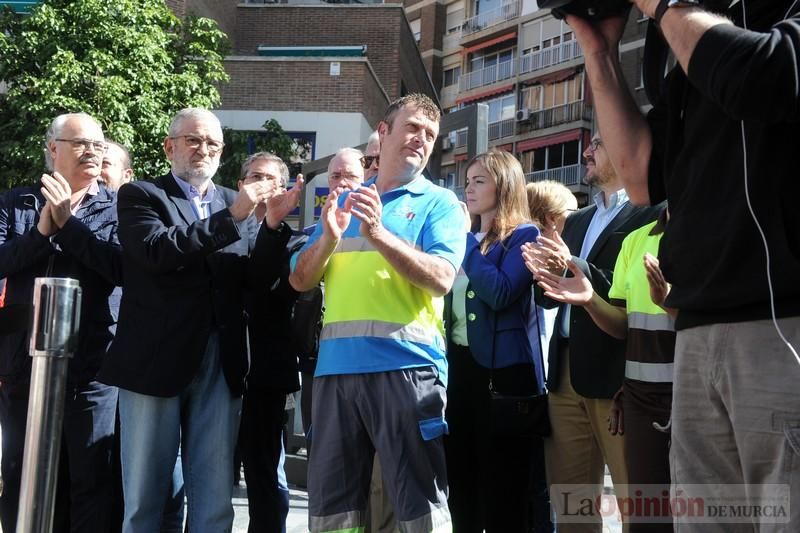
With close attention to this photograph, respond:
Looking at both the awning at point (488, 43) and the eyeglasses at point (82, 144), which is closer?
the eyeglasses at point (82, 144)

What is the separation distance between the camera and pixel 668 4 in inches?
74.1

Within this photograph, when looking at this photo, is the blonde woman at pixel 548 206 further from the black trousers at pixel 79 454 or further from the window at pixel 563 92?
the window at pixel 563 92

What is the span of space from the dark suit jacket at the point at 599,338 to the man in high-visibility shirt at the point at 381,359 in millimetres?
796

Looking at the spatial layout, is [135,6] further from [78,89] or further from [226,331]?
[226,331]

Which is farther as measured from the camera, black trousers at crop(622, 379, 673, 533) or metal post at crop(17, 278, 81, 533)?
black trousers at crop(622, 379, 673, 533)

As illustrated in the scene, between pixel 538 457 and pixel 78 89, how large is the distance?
14307mm

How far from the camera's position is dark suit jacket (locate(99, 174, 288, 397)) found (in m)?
3.80

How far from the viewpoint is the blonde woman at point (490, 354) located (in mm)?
4184

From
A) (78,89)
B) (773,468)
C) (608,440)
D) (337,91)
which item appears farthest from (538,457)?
(337,91)

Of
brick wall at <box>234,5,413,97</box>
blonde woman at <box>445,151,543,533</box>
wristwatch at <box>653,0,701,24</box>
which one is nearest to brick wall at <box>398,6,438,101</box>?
brick wall at <box>234,5,413,97</box>

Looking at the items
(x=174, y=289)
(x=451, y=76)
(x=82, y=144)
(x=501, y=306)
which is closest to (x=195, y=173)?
(x=174, y=289)

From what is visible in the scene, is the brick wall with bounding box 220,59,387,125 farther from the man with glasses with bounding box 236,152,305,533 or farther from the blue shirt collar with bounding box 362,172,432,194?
the blue shirt collar with bounding box 362,172,432,194

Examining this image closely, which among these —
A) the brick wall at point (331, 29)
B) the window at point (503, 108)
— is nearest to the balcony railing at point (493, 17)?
the window at point (503, 108)

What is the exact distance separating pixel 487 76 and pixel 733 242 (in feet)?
152
